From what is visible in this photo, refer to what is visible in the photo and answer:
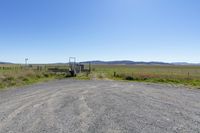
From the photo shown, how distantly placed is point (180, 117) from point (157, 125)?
5.08 feet

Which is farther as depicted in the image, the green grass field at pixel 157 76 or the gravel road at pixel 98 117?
the green grass field at pixel 157 76

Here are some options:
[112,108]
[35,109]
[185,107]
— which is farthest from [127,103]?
[35,109]

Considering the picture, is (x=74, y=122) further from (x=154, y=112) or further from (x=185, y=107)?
(x=185, y=107)

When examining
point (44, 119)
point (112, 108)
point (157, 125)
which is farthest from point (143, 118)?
point (44, 119)

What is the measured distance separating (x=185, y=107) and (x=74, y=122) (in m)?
5.36

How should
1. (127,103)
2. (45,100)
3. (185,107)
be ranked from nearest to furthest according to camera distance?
(185,107)
(127,103)
(45,100)

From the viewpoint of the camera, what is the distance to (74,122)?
8.27 meters

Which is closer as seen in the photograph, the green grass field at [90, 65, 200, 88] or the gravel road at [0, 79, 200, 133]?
the gravel road at [0, 79, 200, 133]

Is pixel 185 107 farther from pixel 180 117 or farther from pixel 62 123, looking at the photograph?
pixel 62 123

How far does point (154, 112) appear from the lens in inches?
387

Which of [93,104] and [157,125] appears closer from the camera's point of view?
[157,125]

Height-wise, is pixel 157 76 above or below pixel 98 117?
above

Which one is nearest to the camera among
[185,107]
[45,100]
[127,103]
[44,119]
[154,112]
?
[44,119]

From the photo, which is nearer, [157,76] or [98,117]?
[98,117]
